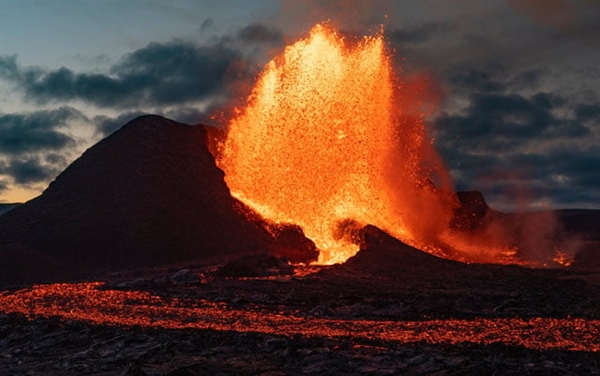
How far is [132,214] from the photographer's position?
56.3 metres

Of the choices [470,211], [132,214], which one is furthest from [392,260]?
[470,211]

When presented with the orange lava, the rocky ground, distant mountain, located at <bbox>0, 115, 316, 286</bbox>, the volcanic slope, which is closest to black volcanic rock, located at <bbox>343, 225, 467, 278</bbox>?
the rocky ground

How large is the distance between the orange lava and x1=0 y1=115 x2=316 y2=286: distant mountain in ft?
62.5

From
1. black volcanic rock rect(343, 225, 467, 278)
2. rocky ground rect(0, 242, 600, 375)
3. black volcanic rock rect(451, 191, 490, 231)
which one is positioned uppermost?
black volcanic rock rect(451, 191, 490, 231)

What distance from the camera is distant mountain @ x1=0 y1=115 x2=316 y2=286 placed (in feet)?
171

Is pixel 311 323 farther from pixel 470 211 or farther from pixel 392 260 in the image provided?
pixel 470 211

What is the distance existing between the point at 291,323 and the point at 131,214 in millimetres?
33767

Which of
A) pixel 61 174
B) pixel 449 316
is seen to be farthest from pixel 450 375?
pixel 61 174

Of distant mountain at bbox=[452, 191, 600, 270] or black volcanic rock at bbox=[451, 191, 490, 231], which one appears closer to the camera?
distant mountain at bbox=[452, 191, 600, 270]

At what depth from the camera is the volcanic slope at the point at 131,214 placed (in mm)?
52000

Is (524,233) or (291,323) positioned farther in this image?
(524,233)

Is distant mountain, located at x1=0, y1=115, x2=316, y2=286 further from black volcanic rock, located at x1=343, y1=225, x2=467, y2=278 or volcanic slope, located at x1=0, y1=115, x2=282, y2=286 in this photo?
black volcanic rock, located at x1=343, y1=225, x2=467, y2=278

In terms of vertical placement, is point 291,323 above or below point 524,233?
below

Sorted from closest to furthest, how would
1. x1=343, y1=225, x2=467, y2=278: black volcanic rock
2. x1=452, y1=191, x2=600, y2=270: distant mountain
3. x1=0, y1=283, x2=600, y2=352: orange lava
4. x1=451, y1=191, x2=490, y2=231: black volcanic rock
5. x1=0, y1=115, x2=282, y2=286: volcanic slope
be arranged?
1. x1=0, y1=283, x2=600, y2=352: orange lava
2. x1=343, y1=225, x2=467, y2=278: black volcanic rock
3. x1=0, y1=115, x2=282, y2=286: volcanic slope
4. x1=452, y1=191, x2=600, y2=270: distant mountain
5. x1=451, y1=191, x2=490, y2=231: black volcanic rock
